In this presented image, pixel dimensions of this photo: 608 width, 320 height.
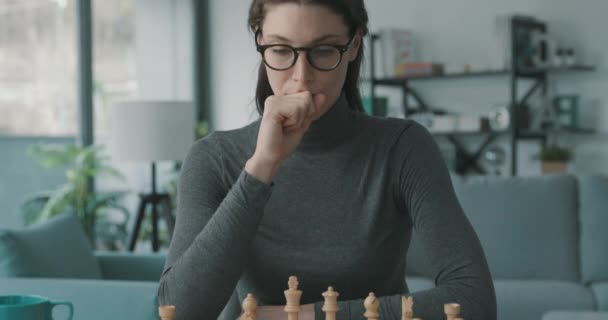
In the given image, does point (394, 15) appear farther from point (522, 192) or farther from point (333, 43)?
point (333, 43)

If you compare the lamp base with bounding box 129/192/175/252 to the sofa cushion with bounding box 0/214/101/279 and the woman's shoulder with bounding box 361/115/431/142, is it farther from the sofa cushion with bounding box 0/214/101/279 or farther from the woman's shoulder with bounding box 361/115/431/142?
the woman's shoulder with bounding box 361/115/431/142

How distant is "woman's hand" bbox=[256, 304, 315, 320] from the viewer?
4.46ft

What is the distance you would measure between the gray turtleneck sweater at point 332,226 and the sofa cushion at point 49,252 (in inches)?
54.9

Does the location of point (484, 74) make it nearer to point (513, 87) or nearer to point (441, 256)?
point (513, 87)

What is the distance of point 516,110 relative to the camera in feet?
17.6

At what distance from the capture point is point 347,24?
1.43 metres

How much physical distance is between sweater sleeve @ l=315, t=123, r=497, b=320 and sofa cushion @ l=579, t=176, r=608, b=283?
248cm

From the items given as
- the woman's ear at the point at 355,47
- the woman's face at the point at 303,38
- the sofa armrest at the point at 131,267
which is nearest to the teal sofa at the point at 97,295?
the sofa armrest at the point at 131,267

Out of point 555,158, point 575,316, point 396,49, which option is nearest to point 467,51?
point 396,49

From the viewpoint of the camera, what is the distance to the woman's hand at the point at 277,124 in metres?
1.31

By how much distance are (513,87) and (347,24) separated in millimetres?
4065

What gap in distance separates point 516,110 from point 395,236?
402cm

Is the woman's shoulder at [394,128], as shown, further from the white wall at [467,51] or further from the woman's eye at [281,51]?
the white wall at [467,51]

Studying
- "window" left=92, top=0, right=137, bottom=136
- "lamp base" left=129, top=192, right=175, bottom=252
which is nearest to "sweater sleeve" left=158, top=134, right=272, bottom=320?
"lamp base" left=129, top=192, right=175, bottom=252
